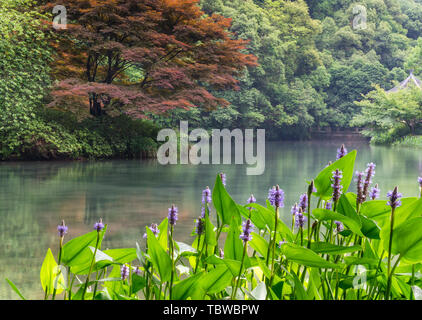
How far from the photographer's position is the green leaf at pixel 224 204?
1110 mm

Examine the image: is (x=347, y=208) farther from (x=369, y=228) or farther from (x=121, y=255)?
(x=121, y=255)

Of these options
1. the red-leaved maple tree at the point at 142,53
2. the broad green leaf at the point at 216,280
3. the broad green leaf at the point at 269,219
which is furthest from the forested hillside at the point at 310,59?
the broad green leaf at the point at 216,280

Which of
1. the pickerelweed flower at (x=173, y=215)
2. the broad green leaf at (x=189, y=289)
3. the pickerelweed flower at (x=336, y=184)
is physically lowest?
the broad green leaf at (x=189, y=289)

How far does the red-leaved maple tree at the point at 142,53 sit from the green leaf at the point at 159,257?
Result: 34.0 ft

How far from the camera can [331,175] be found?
1.15 meters

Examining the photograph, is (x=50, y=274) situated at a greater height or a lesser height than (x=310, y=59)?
lesser

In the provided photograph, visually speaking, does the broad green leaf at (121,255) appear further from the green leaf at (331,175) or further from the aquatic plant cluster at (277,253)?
the green leaf at (331,175)

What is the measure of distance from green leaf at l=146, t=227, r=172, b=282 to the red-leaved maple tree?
10.3m

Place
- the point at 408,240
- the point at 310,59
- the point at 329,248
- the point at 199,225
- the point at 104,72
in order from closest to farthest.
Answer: the point at 408,240 → the point at 329,248 → the point at 199,225 → the point at 104,72 → the point at 310,59

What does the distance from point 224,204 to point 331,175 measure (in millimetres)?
241

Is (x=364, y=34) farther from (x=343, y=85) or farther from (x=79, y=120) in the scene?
(x=79, y=120)

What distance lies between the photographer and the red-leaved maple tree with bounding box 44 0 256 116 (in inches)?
461

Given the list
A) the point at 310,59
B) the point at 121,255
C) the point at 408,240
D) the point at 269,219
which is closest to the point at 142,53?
the point at 269,219
